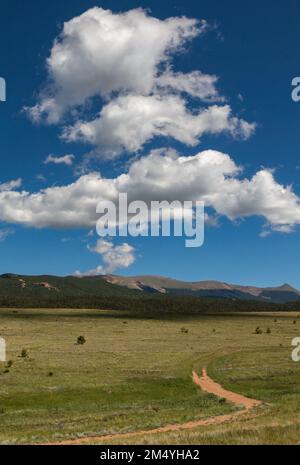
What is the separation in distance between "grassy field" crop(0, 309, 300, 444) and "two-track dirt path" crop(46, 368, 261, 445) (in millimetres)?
915

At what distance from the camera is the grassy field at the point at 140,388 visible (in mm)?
26438

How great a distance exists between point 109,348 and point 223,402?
42.9 metres

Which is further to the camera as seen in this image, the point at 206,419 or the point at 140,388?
the point at 140,388

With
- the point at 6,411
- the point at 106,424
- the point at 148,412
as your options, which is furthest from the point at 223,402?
the point at 6,411

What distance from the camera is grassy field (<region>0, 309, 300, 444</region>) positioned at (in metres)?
26.4

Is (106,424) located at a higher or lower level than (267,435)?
lower

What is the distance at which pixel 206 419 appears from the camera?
3241cm

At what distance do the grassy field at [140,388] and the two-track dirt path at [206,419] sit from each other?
92 centimetres

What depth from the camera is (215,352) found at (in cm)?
7831

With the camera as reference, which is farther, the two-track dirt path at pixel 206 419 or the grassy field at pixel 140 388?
the grassy field at pixel 140 388

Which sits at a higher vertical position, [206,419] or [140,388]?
[206,419]

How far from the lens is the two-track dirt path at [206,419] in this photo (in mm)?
26031

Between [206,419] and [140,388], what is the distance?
57.4ft
